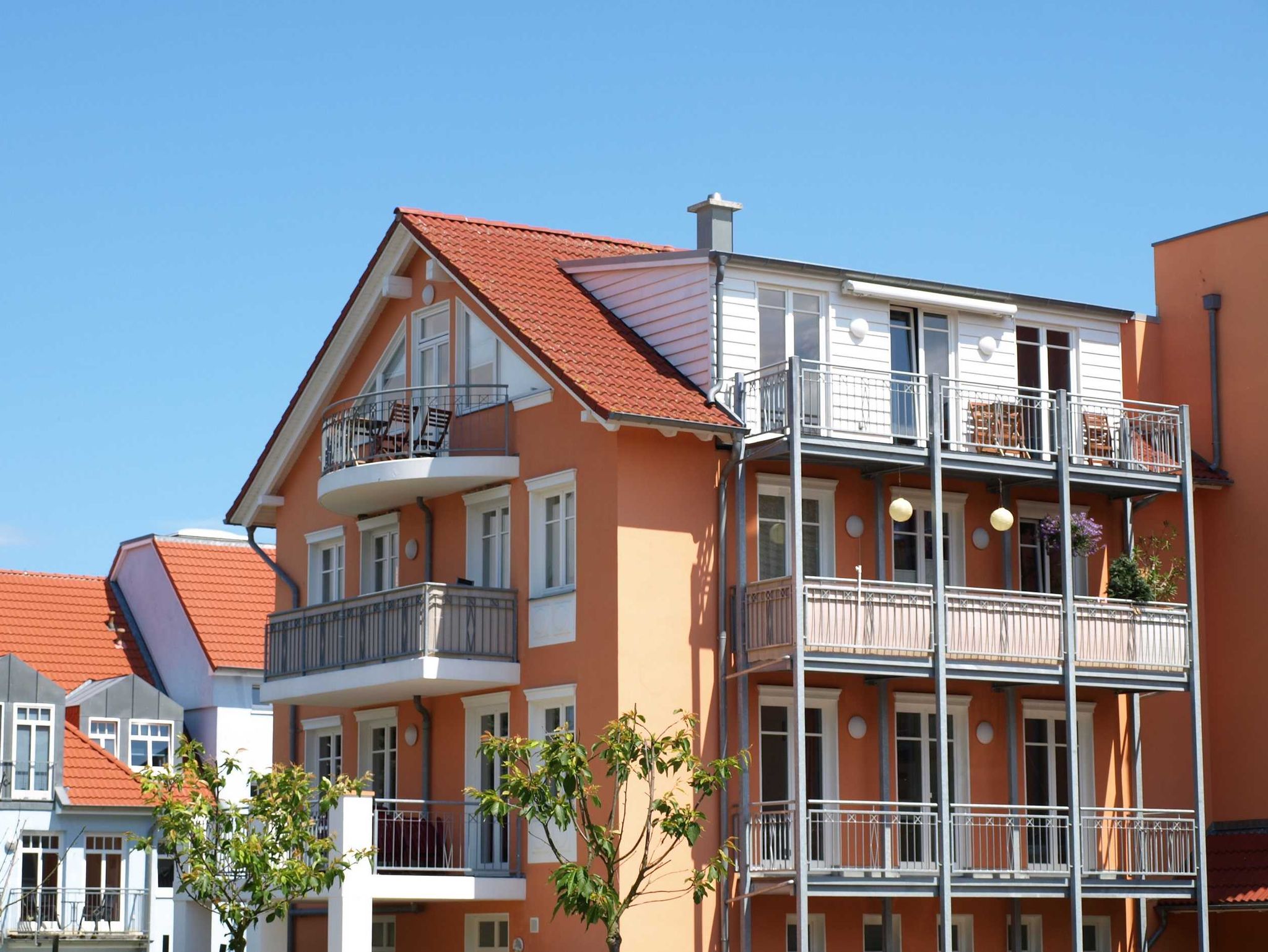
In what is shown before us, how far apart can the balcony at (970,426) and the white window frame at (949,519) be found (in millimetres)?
741

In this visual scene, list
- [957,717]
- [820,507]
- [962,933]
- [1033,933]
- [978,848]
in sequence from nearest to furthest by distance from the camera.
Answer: [978,848] → [820,507] → [962,933] → [957,717] → [1033,933]

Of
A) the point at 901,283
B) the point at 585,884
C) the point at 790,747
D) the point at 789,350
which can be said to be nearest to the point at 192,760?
the point at 585,884

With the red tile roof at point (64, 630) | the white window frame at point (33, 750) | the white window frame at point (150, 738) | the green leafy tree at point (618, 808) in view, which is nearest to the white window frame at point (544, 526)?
the green leafy tree at point (618, 808)

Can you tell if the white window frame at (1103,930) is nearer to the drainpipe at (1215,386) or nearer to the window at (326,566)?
the drainpipe at (1215,386)

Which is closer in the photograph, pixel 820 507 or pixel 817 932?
pixel 817 932

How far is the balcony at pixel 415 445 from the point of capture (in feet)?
105

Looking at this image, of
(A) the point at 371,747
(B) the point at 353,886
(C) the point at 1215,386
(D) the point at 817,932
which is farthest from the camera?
(C) the point at 1215,386

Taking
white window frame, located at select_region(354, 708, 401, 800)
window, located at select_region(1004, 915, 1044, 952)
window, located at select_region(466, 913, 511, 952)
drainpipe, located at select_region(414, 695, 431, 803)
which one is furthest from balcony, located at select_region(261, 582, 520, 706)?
window, located at select_region(1004, 915, 1044, 952)

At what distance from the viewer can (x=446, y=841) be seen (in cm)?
3150

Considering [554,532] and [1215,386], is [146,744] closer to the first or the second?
[554,532]

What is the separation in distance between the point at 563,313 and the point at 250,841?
30.6 feet

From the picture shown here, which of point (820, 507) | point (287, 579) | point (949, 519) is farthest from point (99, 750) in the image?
point (949, 519)

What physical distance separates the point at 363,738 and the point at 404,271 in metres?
7.57

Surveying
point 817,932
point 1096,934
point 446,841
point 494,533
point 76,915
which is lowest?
point 76,915
